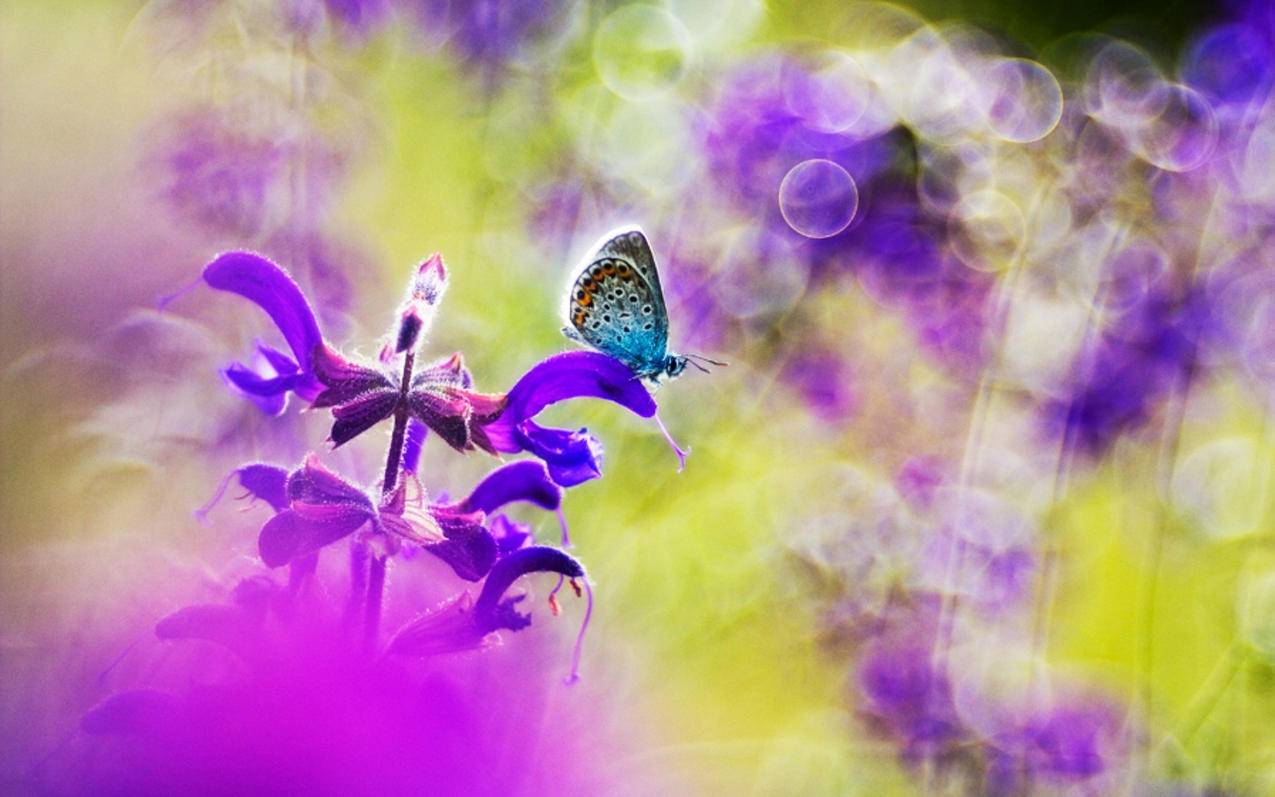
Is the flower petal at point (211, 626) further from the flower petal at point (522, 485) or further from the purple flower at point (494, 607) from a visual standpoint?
the flower petal at point (522, 485)

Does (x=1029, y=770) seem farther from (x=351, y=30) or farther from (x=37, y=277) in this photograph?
(x=37, y=277)

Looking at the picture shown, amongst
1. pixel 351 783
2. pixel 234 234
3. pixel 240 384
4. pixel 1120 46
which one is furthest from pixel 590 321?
pixel 1120 46

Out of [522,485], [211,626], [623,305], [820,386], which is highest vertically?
[820,386]

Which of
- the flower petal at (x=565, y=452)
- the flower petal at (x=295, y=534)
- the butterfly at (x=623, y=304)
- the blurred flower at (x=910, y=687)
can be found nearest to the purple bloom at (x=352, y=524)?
the flower petal at (x=295, y=534)

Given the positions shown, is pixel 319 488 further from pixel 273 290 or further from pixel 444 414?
pixel 273 290

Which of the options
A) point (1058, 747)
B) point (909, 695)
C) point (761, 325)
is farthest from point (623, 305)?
point (1058, 747)

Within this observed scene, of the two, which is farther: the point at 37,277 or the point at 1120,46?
the point at 1120,46
